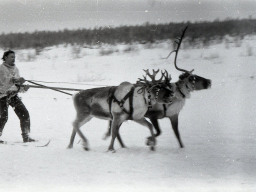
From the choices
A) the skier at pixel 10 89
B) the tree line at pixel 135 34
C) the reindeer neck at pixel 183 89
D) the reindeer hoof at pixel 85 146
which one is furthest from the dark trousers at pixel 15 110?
the tree line at pixel 135 34

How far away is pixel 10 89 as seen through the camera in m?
8.05

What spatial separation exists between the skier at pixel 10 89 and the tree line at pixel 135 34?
255 inches

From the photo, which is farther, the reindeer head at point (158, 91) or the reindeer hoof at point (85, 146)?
the reindeer hoof at point (85, 146)

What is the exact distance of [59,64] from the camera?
16891mm

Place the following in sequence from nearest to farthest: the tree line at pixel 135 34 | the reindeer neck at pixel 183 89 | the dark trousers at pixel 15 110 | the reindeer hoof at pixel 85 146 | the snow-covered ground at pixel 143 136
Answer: the snow-covered ground at pixel 143 136 < the reindeer hoof at pixel 85 146 < the reindeer neck at pixel 183 89 < the dark trousers at pixel 15 110 < the tree line at pixel 135 34

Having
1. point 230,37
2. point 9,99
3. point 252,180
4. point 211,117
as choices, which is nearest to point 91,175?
point 252,180

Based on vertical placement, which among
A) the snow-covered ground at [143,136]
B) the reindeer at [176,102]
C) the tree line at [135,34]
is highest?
the tree line at [135,34]

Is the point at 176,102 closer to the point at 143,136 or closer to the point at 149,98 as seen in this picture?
the point at 149,98

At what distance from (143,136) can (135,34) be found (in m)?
9.79

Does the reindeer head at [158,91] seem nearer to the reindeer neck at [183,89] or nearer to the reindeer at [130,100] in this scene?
the reindeer at [130,100]

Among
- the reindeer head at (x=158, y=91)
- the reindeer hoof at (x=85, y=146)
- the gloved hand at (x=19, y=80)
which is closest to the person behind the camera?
the reindeer head at (x=158, y=91)

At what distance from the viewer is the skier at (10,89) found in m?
8.02

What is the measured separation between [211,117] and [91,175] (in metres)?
5.54

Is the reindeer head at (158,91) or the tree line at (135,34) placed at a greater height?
the tree line at (135,34)
